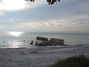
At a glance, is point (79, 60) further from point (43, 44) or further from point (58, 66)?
point (43, 44)

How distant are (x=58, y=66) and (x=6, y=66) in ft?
27.7

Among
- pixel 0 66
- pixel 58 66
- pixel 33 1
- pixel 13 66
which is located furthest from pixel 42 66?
pixel 33 1

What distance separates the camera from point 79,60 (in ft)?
35.0

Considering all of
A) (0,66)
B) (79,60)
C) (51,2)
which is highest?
(51,2)

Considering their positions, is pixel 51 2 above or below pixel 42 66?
above

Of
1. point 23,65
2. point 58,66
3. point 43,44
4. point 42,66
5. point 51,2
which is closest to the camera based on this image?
point 51,2

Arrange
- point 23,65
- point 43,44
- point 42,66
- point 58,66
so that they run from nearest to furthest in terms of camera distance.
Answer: point 58,66 → point 42,66 → point 23,65 → point 43,44

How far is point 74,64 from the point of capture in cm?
997

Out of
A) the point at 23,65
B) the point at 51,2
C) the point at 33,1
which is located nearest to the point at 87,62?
the point at 51,2

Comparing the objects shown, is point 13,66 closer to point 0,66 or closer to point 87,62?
point 0,66

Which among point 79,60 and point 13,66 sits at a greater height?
point 79,60

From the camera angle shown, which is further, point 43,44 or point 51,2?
point 43,44

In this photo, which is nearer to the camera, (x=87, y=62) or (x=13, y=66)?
(x=87, y=62)

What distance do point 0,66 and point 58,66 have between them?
879cm
